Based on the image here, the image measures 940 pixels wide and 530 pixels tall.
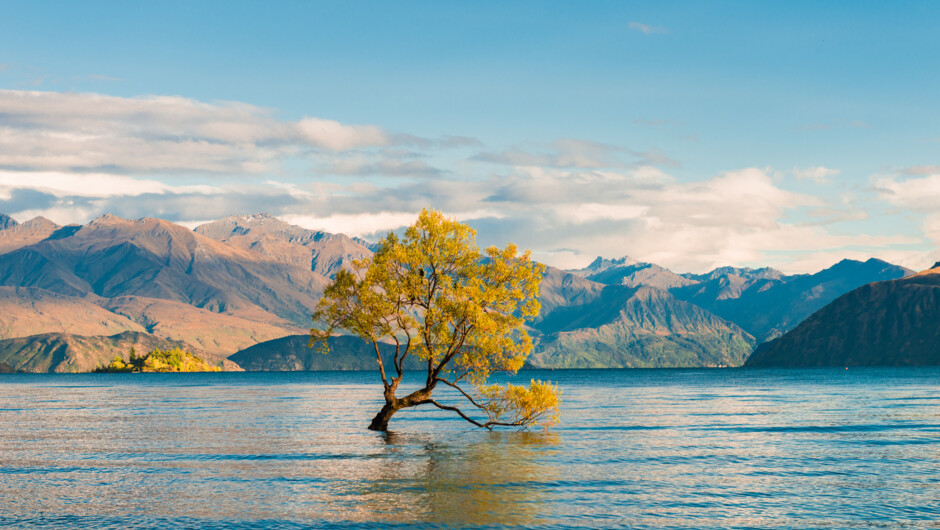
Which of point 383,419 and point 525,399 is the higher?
point 525,399

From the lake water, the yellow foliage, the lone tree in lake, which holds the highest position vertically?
the lone tree in lake

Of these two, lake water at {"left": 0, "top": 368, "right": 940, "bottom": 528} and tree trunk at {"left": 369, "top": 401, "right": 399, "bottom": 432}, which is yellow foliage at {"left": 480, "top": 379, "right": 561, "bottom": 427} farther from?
tree trunk at {"left": 369, "top": 401, "right": 399, "bottom": 432}

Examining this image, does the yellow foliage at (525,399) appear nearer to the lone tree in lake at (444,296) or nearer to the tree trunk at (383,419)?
the lone tree in lake at (444,296)

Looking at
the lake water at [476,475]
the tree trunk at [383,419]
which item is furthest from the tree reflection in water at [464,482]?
the tree trunk at [383,419]

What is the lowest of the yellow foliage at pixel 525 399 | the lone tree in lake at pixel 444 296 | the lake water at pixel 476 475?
the lake water at pixel 476 475

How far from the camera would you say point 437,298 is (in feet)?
228

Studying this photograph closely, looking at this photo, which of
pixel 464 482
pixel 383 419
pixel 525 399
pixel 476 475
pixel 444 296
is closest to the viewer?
pixel 464 482

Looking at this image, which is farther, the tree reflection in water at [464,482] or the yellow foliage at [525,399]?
the yellow foliage at [525,399]

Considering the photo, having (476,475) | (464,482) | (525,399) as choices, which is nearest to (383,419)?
(525,399)

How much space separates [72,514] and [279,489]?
10.9 metres

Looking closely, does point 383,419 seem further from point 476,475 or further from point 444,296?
point 476,475

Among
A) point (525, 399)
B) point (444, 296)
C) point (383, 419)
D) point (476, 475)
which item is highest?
point (444, 296)

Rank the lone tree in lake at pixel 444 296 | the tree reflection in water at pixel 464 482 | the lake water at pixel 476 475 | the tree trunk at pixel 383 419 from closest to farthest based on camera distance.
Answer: the lake water at pixel 476 475 → the tree reflection in water at pixel 464 482 → the lone tree in lake at pixel 444 296 → the tree trunk at pixel 383 419

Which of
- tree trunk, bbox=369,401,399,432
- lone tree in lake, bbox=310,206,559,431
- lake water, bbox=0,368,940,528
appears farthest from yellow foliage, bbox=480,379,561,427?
tree trunk, bbox=369,401,399,432
